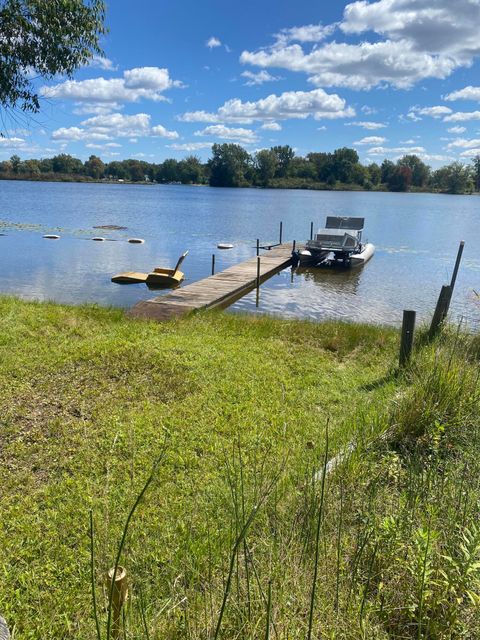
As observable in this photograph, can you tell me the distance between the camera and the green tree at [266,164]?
141875mm

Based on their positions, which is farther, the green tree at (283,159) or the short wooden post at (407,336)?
the green tree at (283,159)

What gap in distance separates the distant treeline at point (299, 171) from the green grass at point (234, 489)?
462 feet

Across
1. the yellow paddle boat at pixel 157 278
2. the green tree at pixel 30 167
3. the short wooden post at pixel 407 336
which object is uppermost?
the green tree at pixel 30 167

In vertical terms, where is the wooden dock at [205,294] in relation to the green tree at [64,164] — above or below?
below

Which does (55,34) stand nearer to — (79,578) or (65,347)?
(65,347)

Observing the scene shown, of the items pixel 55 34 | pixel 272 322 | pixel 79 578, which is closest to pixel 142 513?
pixel 79 578

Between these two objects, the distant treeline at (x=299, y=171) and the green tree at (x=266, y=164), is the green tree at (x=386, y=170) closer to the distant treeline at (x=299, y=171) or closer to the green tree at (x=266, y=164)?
the distant treeline at (x=299, y=171)

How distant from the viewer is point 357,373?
7.96 metres

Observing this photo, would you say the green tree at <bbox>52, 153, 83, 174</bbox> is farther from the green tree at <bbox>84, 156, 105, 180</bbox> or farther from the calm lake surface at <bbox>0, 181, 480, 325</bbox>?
the calm lake surface at <bbox>0, 181, 480, 325</bbox>

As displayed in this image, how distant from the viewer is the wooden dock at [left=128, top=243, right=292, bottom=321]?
1270 cm

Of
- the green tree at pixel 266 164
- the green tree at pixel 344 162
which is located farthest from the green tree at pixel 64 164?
the green tree at pixel 344 162

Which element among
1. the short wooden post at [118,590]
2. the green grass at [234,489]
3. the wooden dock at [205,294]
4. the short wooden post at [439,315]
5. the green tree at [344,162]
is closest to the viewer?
the short wooden post at [118,590]

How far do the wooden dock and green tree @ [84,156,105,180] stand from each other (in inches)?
5930

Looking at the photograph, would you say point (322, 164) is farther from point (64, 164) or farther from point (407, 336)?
point (407, 336)
